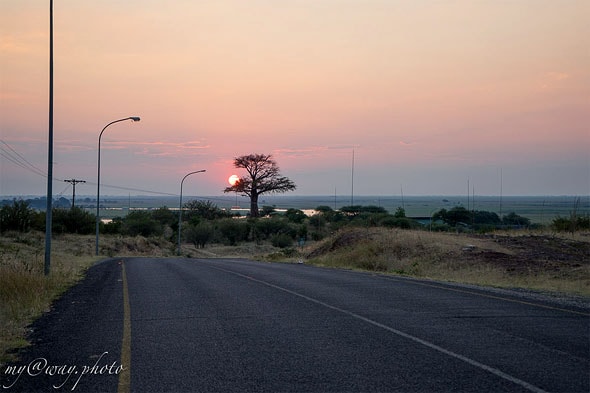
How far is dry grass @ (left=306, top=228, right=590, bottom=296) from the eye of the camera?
2388 centimetres

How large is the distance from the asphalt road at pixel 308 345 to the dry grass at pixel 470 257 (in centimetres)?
907

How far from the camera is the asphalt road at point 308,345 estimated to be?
725 centimetres

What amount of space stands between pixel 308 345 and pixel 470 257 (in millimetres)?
22324

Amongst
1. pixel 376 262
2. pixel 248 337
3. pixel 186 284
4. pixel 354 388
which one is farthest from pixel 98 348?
pixel 376 262

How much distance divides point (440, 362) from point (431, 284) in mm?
10978

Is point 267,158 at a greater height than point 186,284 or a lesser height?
greater

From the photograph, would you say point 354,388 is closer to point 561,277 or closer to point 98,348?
point 98,348

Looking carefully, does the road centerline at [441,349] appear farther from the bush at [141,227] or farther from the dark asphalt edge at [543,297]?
the bush at [141,227]

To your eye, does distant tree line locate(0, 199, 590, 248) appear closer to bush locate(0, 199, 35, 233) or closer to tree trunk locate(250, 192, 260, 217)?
bush locate(0, 199, 35, 233)

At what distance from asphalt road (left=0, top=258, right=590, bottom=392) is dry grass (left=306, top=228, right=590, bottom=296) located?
907 cm

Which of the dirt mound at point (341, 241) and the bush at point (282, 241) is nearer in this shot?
the dirt mound at point (341, 241)

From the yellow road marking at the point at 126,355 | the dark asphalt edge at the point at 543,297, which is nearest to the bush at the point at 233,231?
the dark asphalt edge at the point at 543,297

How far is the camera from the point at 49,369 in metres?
7.95

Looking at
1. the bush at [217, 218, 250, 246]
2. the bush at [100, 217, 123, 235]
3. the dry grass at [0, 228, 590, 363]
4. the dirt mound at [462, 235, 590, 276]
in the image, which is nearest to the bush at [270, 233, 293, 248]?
the bush at [217, 218, 250, 246]
